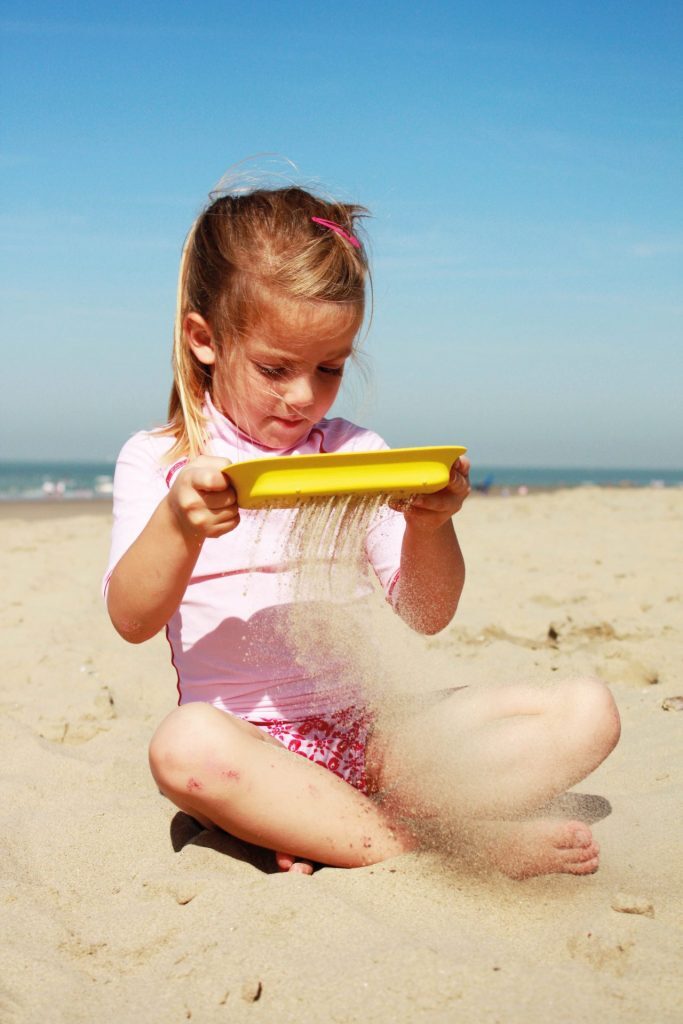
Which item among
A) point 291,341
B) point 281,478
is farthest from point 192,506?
point 291,341

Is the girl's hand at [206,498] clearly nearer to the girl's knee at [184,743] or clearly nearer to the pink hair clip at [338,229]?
the girl's knee at [184,743]

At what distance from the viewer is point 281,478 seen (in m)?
1.63

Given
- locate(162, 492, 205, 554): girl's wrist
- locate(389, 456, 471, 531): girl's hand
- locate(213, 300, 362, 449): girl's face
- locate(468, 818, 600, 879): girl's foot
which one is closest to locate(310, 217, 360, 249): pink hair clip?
locate(213, 300, 362, 449): girl's face

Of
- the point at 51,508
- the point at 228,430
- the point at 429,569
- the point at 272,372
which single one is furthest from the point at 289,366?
the point at 51,508

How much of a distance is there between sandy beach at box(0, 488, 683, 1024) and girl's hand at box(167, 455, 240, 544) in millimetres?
658

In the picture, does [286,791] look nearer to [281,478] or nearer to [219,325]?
[281,478]

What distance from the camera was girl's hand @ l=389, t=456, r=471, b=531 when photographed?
73.1 inches

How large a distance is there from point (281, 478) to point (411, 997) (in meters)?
0.83

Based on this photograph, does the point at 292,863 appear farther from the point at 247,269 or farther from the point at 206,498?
the point at 247,269

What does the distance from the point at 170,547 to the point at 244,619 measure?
34 cm

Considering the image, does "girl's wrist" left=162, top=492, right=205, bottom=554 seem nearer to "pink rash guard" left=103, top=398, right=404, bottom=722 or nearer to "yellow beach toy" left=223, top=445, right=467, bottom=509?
"yellow beach toy" left=223, top=445, right=467, bottom=509

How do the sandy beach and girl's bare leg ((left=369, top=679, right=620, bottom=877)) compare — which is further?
girl's bare leg ((left=369, top=679, right=620, bottom=877))

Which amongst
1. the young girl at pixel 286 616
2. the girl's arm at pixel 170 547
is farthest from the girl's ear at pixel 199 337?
the girl's arm at pixel 170 547

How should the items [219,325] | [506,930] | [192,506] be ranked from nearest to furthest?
[506,930] → [192,506] → [219,325]
